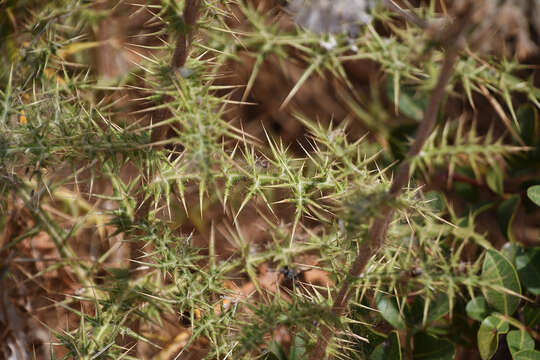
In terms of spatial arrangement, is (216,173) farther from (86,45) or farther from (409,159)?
(86,45)

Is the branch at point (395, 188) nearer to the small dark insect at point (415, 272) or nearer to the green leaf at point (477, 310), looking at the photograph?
the small dark insect at point (415, 272)

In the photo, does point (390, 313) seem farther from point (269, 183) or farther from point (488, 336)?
point (269, 183)

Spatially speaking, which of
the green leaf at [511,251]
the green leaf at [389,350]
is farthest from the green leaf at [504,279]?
the green leaf at [389,350]

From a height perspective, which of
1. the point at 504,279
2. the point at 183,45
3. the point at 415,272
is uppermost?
the point at 183,45

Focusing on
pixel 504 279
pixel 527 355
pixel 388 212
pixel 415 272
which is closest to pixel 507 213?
pixel 504 279

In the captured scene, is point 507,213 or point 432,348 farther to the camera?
point 507,213
